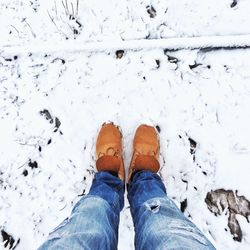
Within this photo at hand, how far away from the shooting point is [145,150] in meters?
2.23

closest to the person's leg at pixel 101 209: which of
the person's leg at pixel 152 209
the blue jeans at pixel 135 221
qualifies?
the blue jeans at pixel 135 221

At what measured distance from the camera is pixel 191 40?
238 cm

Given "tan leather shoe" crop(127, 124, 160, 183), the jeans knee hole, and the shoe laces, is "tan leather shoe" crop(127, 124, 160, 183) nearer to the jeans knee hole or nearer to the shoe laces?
the shoe laces

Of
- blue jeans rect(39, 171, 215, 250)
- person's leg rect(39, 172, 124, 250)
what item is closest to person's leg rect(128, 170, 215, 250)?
blue jeans rect(39, 171, 215, 250)

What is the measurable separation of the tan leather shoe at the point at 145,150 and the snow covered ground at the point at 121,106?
8cm

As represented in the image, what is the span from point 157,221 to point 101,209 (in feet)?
1.03

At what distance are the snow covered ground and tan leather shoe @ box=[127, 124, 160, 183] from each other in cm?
8

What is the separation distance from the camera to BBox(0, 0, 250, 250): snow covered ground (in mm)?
2170

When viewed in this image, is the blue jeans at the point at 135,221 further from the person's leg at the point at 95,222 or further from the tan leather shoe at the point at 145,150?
the tan leather shoe at the point at 145,150

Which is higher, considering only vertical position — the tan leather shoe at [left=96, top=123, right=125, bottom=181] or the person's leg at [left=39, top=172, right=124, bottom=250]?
the tan leather shoe at [left=96, top=123, right=125, bottom=181]

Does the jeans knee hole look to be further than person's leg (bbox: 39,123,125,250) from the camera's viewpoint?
Yes

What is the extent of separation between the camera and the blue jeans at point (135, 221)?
4.76 ft

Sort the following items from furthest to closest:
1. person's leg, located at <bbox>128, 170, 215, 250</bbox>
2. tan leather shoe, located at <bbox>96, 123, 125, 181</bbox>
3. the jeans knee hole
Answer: tan leather shoe, located at <bbox>96, 123, 125, 181</bbox> < the jeans knee hole < person's leg, located at <bbox>128, 170, 215, 250</bbox>

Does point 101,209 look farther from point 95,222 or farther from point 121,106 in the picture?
point 121,106
